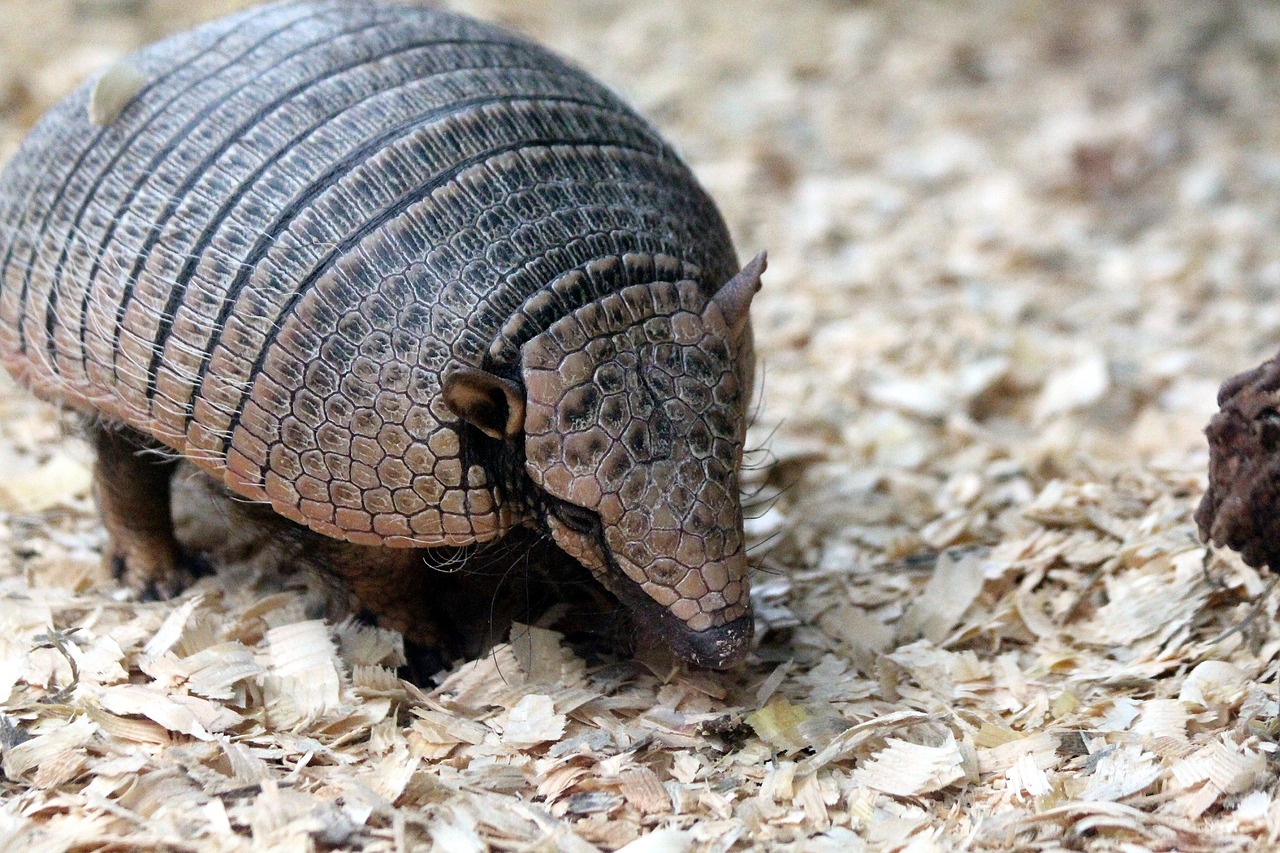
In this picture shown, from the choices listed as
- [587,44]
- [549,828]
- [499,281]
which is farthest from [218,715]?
[587,44]

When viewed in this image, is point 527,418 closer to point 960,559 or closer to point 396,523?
point 396,523

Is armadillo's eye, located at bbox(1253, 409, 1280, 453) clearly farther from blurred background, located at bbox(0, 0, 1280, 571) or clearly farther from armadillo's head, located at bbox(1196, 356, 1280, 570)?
blurred background, located at bbox(0, 0, 1280, 571)

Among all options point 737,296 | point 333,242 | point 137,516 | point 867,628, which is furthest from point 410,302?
point 867,628

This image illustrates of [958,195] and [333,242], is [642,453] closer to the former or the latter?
[333,242]

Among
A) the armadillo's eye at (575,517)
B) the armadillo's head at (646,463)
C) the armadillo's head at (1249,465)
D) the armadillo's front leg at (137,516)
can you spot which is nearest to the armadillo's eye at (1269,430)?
the armadillo's head at (1249,465)

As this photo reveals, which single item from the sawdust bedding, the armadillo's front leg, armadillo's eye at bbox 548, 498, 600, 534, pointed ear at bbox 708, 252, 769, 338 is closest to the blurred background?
the sawdust bedding

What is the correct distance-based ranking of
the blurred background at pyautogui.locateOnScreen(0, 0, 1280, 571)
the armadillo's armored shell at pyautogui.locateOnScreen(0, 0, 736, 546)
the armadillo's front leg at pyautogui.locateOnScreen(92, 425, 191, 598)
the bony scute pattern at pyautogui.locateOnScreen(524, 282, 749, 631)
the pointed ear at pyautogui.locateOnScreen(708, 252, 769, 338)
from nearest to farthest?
the bony scute pattern at pyautogui.locateOnScreen(524, 282, 749, 631) → the armadillo's armored shell at pyautogui.locateOnScreen(0, 0, 736, 546) → the pointed ear at pyautogui.locateOnScreen(708, 252, 769, 338) → the armadillo's front leg at pyautogui.locateOnScreen(92, 425, 191, 598) → the blurred background at pyautogui.locateOnScreen(0, 0, 1280, 571)
